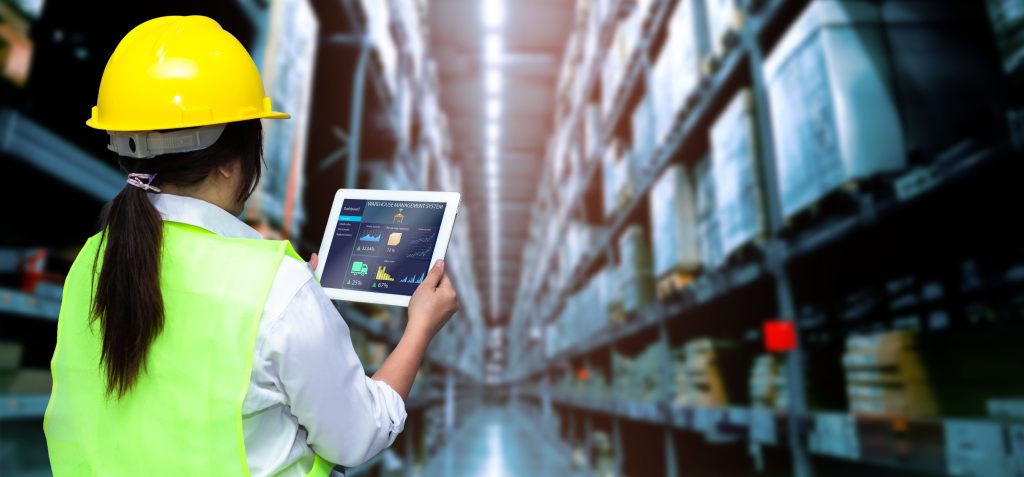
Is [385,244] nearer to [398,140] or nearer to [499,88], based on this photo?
[398,140]

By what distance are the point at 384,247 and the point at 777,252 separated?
5.54 ft

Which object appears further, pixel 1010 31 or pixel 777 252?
pixel 777 252

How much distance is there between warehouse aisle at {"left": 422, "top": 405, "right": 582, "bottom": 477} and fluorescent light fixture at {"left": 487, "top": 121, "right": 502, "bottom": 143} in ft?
16.2

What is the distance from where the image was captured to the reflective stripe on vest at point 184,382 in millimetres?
674

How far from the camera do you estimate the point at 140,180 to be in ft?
2.59

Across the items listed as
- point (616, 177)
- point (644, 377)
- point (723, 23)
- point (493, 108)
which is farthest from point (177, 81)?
point (493, 108)

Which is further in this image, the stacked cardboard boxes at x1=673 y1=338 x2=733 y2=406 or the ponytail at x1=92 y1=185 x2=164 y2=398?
the stacked cardboard boxes at x1=673 y1=338 x2=733 y2=406

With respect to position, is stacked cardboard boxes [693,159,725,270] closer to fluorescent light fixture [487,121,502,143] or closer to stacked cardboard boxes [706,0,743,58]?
stacked cardboard boxes [706,0,743,58]

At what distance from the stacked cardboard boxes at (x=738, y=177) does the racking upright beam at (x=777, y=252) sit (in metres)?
0.04

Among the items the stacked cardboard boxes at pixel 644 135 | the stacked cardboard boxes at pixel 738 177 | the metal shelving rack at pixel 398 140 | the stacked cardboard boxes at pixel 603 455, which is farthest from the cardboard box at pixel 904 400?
the stacked cardboard boxes at pixel 603 455

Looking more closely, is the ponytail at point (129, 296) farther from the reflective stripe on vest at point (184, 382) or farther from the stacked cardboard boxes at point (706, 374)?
the stacked cardboard boxes at point (706, 374)

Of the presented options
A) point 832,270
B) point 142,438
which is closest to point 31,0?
point 142,438

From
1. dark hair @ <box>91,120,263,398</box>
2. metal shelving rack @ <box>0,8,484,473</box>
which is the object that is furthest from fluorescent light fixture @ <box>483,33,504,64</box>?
dark hair @ <box>91,120,263,398</box>

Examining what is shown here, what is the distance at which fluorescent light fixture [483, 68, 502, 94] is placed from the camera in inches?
326
